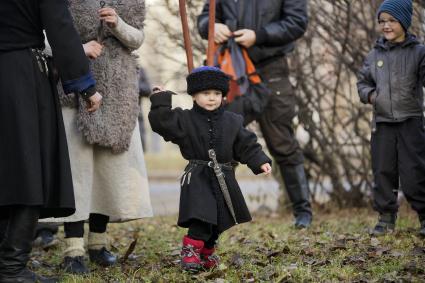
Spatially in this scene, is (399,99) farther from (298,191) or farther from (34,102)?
(34,102)

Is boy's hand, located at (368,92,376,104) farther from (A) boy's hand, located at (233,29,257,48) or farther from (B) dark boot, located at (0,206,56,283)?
(B) dark boot, located at (0,206,56,283)

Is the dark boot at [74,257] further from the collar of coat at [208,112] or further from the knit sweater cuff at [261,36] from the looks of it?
the knit sweater cuff at [261,36]

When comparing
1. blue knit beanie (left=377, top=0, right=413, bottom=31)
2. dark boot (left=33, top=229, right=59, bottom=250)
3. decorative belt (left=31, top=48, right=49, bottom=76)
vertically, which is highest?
blue knit beanie (left=377, top=0, right=413, bottom=31)

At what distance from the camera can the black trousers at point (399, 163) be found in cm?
555

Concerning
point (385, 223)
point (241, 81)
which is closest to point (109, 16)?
point (241, 81)

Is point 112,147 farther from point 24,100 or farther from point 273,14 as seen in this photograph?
point 273,14

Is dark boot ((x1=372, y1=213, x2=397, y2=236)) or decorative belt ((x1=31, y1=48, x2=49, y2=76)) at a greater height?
decorative belt ((x1=31, y1=48, x2=49, y2=76))

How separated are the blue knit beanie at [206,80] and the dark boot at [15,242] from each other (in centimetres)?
114

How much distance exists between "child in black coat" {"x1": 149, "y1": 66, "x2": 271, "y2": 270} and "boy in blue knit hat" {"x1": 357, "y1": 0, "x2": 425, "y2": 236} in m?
1.40

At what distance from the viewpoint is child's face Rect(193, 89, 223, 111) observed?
15.0 ft

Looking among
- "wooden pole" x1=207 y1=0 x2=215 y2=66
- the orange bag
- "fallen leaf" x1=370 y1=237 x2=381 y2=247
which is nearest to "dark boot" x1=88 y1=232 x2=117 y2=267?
"wooden pole" x1=207 y1=0 x2=215 y2=66

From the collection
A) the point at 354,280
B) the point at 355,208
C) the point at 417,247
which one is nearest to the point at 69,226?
the point at 354,280

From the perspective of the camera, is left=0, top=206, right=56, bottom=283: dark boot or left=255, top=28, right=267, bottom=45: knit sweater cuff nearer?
left=0, top=206, right=56, bottom=283: dark boot

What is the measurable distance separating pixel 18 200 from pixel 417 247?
7.89 feet
